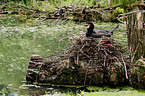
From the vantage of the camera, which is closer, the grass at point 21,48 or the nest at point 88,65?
the nest at point 88,65

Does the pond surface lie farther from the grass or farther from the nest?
the nest

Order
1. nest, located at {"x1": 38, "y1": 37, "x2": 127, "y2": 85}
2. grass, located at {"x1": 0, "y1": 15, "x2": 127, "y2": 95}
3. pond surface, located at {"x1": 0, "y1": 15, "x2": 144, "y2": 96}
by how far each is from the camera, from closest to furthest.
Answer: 1. pond surface, located at {"x1": 0, "y1": 15, "x2": 144, "y2": 96}
2. nest, located at {"x1": 38, "y1": 37, "x2": 127, "y2": 85}
3. grass, located at {"x1": 0, "y1": 15, "x2": 127, "y2": 95}

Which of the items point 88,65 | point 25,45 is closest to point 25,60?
point 25,45

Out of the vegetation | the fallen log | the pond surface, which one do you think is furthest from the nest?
the vegetation

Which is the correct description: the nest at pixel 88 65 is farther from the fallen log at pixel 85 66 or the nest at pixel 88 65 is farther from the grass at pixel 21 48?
the grass at pixel 21 48

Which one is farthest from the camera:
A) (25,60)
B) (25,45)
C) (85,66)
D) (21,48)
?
(25,45)

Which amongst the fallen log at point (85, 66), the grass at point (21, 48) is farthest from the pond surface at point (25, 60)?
the fallen log at point (85, 66)

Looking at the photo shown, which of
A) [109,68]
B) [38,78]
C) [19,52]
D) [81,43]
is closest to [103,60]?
[109,68]

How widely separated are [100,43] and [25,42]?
7175 millimetres

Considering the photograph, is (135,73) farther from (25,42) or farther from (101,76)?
(25,42)

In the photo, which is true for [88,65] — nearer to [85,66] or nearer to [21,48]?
[85,66]

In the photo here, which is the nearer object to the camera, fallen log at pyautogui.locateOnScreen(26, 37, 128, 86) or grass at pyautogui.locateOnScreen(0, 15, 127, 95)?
fallen log at pyautogui.locateOnScreen(26, 37, 128, 86)

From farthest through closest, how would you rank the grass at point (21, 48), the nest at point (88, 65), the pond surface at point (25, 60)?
the grass at point (21, 48), the nest at point (88, 65), the pond surface at point (25, 60)

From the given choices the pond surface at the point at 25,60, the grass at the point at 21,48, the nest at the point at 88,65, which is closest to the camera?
the pond surface at the point at 25,60
